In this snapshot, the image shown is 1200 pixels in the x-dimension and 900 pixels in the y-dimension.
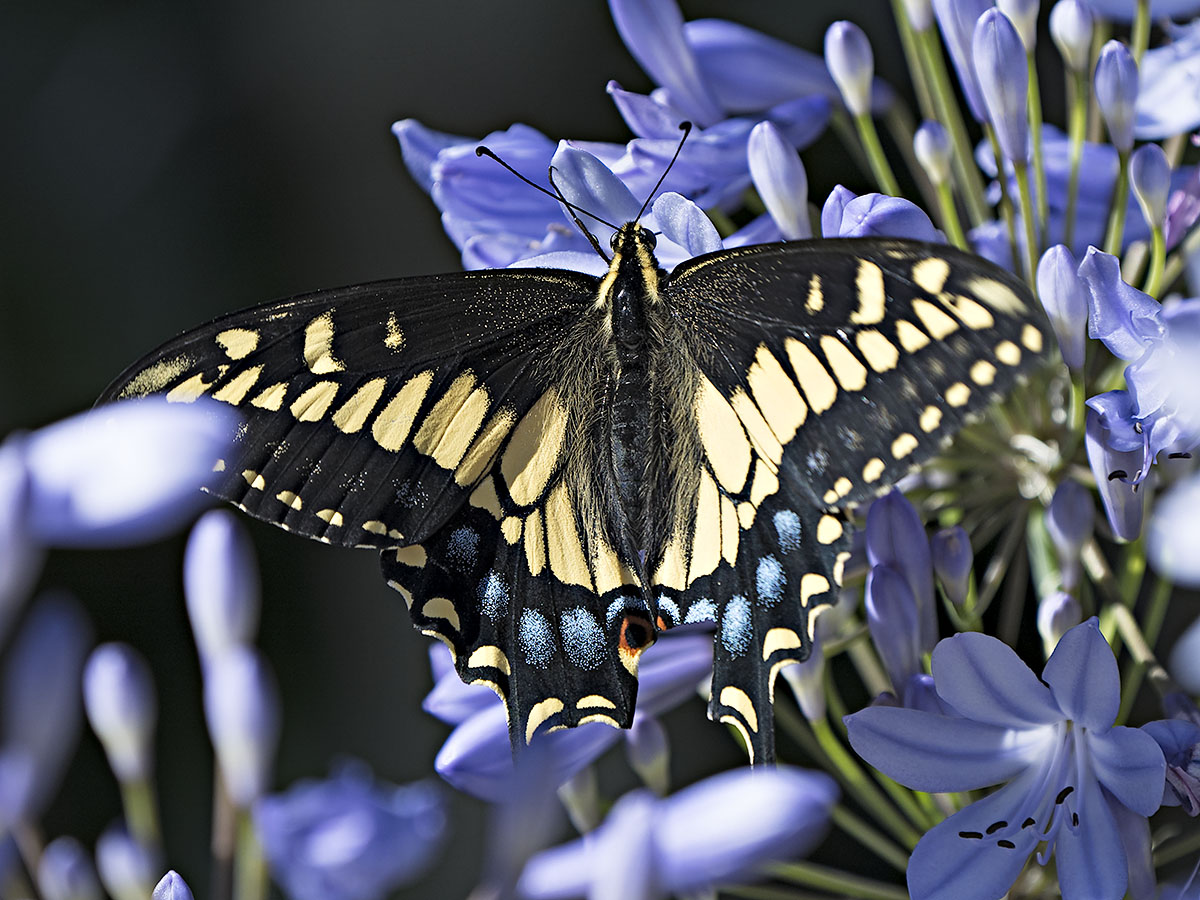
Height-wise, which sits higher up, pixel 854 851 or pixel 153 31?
pixel 153 31

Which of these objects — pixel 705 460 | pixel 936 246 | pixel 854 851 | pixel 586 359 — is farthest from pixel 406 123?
pixel 854 851

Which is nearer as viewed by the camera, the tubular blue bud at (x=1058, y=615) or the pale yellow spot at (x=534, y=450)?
the tubular blue bud at (x=1058, y=615)

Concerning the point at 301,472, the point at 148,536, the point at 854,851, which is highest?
the point at 148,536

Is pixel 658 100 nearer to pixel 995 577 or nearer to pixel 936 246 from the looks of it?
pixel 936 246

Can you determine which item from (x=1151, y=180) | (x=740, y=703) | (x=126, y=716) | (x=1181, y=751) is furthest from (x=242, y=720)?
(x=1151, y=180)

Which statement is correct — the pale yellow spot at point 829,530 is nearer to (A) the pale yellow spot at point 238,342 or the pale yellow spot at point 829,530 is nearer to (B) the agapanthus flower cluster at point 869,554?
(B) the agapanthus flower cluster at point 869,554

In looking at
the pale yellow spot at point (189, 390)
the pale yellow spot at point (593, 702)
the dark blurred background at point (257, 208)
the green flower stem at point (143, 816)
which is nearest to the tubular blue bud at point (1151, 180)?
the pale yellow spot at point (593, 702)

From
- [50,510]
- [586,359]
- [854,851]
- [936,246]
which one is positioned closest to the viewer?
[50,510]
